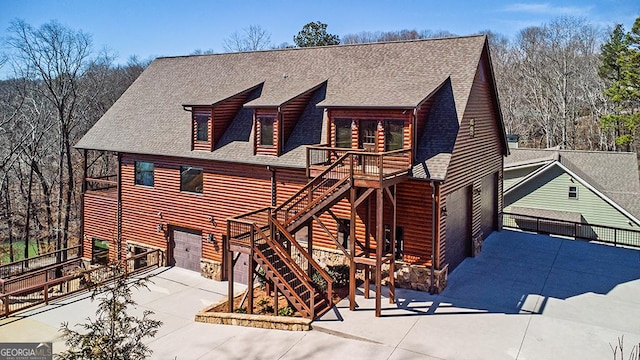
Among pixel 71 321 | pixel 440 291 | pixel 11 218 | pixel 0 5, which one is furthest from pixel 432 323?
pixel 11 218

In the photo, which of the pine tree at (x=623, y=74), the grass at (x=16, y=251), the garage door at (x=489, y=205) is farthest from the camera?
the pine tree at (x=623, y=74)

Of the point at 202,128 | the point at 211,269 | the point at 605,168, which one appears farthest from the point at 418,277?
the point at 605,168

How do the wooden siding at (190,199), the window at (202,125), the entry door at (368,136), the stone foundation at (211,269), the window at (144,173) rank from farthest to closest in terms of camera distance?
the window at (144,173), the window at (202,125), the stone foundation at (211,269), the wooden siding at (190,199), the entry door at (368,136)

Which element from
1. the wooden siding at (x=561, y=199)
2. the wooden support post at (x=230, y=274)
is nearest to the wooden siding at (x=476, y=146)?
the wooden support post at (x=230, y=274)

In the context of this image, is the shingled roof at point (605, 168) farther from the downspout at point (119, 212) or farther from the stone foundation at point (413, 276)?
the downspout at point (119, 212)

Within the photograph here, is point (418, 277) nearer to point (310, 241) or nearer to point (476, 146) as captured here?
point (310, 241)

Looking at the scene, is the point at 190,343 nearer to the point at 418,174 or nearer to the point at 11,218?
the point at 418,174

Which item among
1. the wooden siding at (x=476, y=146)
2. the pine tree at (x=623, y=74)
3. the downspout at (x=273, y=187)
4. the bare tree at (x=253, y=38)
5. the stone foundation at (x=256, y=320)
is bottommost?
the stone foundation at (x=256, y=320)
